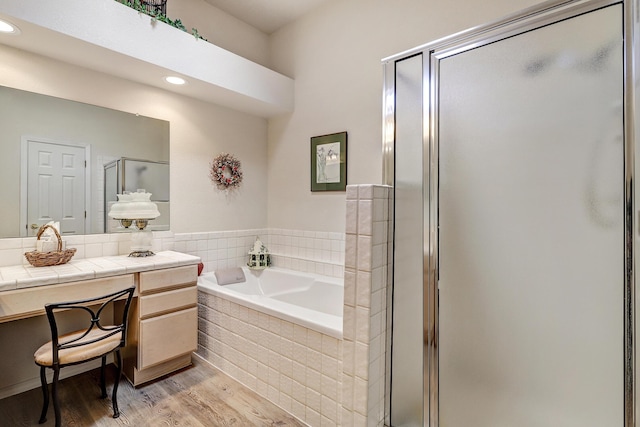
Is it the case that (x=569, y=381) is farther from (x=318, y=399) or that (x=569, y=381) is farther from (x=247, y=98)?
(x=247, y=98)

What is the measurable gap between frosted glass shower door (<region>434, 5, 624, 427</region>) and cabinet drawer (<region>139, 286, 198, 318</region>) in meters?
1.74

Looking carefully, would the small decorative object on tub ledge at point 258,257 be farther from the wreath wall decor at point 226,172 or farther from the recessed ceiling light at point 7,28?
the recessed ceiling light at point 7,28

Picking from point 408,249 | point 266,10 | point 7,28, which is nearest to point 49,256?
point 7,28

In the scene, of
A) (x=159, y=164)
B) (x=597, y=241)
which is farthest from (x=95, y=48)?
(x=597, y=241)

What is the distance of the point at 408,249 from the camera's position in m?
1.55

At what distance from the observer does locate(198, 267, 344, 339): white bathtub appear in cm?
197

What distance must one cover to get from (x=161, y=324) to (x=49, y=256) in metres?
0.79

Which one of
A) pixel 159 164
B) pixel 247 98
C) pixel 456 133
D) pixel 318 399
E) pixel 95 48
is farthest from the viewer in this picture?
pixel 247 98

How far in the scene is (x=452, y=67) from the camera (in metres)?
1.41

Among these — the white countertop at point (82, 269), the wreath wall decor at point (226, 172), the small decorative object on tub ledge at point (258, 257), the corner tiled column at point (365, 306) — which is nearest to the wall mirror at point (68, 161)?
the white countertop at point (82, 269)

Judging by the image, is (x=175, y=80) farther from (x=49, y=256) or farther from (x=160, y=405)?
(x=160, y=405)

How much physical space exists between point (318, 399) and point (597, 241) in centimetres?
150

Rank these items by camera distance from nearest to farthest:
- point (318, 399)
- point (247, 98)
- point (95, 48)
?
point (318, 399) → point (95, 48) → point (247, 98)

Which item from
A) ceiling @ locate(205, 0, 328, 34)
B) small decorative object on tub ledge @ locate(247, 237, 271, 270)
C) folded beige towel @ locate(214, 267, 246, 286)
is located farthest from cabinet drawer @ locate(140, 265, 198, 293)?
ceiling @ locate(205, 0, 328, 34)
